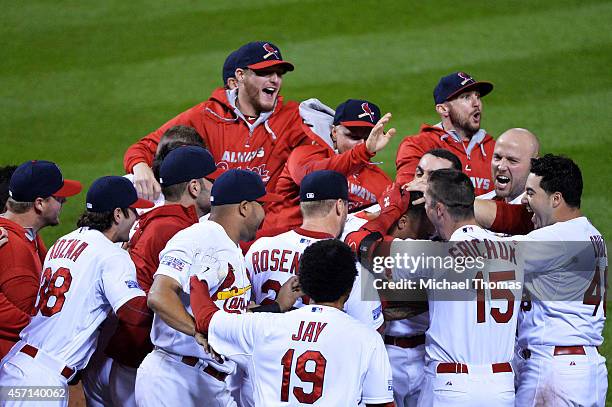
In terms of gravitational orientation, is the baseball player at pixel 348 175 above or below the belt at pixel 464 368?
above

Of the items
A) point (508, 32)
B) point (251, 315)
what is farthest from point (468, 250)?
point (508, 32)

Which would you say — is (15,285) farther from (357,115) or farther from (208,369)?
(357,115)

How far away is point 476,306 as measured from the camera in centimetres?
513

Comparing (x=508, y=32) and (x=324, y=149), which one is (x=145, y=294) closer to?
(x=324, y=149)

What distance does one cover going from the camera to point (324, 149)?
6.64m

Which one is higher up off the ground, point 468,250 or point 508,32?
point 508,32

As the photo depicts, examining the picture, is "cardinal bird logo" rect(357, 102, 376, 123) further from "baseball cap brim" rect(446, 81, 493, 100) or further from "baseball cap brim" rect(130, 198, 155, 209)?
"baseball cap brim" rect(130, 198, 155, 209)

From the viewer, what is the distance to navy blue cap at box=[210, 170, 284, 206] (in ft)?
16.8

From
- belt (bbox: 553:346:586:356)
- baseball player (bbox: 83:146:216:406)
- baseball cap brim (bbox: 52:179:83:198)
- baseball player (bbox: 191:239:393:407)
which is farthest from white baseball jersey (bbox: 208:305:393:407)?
baseball cap brim (bbox: 52:179:83:198)

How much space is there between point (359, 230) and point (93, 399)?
6.90ft

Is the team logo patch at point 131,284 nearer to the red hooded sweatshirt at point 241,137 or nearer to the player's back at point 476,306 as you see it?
the player's back at point 476,306

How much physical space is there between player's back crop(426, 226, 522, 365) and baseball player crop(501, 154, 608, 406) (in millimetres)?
344

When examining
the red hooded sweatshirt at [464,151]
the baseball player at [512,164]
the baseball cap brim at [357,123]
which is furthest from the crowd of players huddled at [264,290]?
the red hooded sweatshirt at [464,151]

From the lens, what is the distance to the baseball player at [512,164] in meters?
6.61
